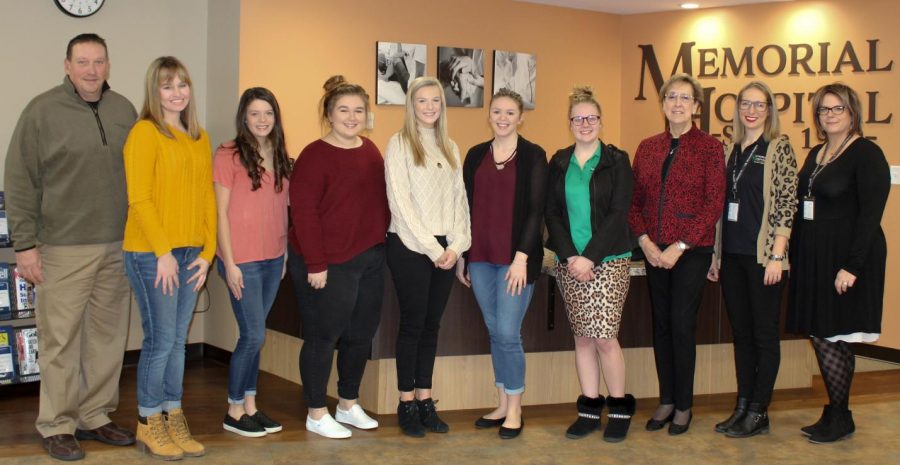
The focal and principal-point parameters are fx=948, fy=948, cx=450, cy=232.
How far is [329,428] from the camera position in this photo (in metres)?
4.21

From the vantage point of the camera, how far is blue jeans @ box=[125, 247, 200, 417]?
3760mm

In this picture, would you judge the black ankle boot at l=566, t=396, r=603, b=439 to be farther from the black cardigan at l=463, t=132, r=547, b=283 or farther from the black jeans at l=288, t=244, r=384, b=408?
the black jeans at l=288, t=244, r=384, b=408

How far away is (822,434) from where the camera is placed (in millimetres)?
4379

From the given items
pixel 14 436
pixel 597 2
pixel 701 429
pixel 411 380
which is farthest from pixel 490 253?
pixel 597 2

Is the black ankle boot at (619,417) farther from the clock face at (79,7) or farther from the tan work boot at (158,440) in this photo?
the clock face at (79,7)

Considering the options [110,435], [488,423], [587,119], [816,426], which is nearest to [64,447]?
[110,435]

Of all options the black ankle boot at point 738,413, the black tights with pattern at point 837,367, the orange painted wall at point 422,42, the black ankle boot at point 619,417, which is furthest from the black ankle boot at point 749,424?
A: the orange painted wall at point 422,42

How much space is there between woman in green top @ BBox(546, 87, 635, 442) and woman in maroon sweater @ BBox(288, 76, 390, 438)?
2.60ft

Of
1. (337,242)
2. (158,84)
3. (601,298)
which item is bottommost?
(601,298)

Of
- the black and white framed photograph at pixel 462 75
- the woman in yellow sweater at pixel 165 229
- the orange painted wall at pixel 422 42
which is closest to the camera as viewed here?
the woman in yellow sweater at pixel 165 229

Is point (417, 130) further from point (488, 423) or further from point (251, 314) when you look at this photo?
point (488, 423)

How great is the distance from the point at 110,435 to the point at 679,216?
2656mm

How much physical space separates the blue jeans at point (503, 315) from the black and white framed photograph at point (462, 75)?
3.01 m

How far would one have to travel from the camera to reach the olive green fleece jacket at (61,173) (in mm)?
3824
